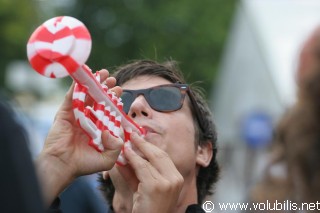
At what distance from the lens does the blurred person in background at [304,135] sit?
1.94 meters

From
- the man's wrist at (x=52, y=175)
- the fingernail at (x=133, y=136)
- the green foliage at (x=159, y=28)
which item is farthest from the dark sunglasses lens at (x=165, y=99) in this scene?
the green foliage at (x=159, y=28)

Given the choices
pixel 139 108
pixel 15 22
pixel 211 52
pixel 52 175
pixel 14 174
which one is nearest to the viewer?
pixel 14 174

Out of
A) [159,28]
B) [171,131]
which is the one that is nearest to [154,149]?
[171,131]

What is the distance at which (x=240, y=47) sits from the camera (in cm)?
1584

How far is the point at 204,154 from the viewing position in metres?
3.15

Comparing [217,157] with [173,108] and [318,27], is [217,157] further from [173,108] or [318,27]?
[318,27]

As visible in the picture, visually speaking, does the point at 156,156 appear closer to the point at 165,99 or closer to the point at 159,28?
the point at 165,99

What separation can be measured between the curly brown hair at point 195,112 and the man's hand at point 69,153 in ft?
1.29

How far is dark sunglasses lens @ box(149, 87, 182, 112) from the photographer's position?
9.73ft

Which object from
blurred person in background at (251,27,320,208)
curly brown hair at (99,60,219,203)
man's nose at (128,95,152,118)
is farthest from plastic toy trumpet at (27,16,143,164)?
blurred person in background at (251,27,320,208)

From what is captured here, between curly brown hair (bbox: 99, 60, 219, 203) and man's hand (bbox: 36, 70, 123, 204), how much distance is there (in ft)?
1.29

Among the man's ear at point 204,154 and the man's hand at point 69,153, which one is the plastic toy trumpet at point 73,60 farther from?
the man's ear at point 204,154

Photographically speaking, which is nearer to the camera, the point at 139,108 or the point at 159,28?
the point at 139,108

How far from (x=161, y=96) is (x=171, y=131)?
152 millimetres
